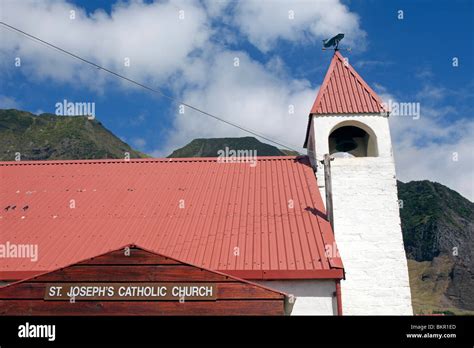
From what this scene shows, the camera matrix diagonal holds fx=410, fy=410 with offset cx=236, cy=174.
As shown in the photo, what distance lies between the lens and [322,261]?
8.92 meters

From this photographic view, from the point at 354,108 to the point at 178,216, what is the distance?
6336 mm

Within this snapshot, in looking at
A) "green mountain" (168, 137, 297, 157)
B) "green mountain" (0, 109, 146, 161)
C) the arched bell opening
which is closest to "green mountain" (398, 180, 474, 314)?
"green mountain" (168, 137, 297, 157)

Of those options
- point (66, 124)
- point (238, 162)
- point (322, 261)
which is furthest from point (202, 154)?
point (322, 261)

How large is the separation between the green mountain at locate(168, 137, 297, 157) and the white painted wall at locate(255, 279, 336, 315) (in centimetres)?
6889

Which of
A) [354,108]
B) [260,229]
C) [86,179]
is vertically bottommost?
[260,229]

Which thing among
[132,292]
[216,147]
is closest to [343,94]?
[132,292]

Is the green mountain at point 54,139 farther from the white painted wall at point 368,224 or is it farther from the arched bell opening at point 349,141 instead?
the white painted wall at point 368,224

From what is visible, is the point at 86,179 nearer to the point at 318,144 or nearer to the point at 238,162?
the point at 238,162

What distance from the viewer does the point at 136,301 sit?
259 inches

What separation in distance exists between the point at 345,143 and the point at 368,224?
3.78 m

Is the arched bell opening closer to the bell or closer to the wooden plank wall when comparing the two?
the bell

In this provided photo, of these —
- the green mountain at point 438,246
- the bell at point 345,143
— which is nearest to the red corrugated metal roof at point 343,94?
the bell at point 345,143

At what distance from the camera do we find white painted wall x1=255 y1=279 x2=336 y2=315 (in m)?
8.66

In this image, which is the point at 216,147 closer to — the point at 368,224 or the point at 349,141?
the point at 349,141
